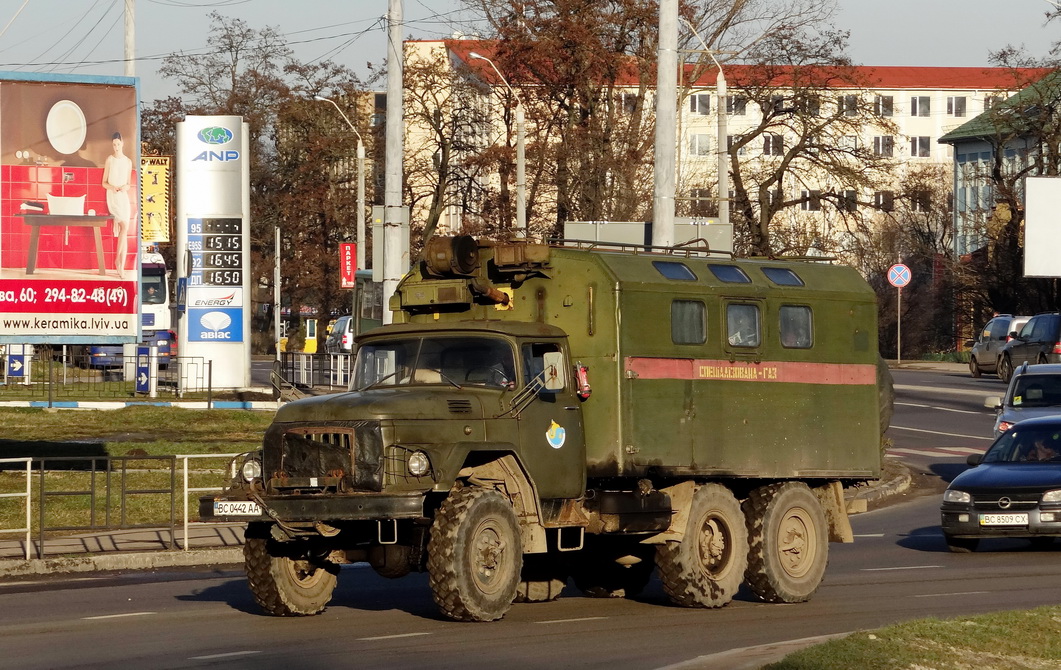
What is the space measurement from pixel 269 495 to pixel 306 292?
79.6 m

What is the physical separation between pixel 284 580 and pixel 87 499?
7.10 metres

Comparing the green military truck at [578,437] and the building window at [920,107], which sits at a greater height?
the building window at [920,107]

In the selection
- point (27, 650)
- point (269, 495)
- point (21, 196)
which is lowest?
point (27, 650)

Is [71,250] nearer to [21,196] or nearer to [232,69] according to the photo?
[21,196]

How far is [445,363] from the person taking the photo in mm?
12898

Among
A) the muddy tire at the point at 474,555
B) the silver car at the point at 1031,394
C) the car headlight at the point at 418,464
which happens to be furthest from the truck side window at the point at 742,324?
the silver car at the point at 1031,394

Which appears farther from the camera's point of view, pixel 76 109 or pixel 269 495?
pixel 76 109

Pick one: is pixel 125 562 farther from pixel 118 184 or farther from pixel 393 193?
pixel 118 184

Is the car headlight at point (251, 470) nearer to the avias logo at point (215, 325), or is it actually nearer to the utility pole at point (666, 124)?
the utility pole at point (666, 124)

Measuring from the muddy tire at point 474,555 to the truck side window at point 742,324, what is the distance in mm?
3097

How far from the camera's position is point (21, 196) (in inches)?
977

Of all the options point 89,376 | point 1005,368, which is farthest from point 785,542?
point 1005,368

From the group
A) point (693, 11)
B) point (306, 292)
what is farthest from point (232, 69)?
point (693, 11)

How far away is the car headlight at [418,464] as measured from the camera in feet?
38.6
